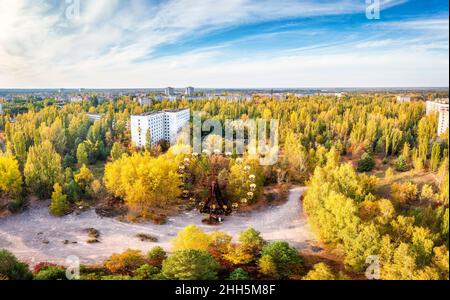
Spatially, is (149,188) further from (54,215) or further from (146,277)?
(146,277)

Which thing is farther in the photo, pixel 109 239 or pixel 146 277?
pixel 109 239

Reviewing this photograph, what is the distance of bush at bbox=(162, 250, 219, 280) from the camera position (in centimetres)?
364

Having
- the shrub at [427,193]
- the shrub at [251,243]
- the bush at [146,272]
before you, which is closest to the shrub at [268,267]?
the shrub at [251,243]

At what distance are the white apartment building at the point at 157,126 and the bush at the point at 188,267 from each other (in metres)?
7.15

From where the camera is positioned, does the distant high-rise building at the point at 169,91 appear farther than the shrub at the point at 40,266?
Yes

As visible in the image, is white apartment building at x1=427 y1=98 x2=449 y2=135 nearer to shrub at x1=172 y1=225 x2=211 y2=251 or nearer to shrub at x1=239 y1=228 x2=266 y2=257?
shrub at x1=239 y1=228 x2=266 y2=257

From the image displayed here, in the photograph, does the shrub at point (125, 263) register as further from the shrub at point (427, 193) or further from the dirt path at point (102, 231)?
the shrub at point (427, 193)

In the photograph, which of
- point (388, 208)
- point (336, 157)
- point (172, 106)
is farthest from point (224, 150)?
point (172, 106)

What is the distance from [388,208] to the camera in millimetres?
4707

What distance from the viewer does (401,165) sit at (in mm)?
6930

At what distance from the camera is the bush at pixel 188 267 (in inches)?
143

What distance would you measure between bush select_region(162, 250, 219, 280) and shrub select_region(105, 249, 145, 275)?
0.73 meters
